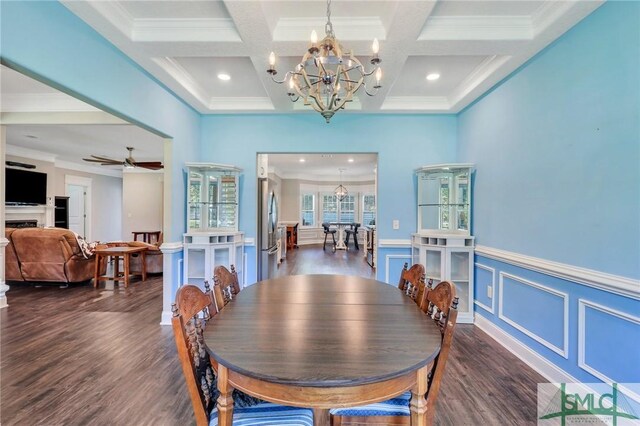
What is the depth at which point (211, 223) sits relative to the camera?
12.1ft

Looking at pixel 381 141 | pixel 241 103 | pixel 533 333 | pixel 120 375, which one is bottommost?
pixel 120 375

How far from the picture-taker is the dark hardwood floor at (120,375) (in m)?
1.77

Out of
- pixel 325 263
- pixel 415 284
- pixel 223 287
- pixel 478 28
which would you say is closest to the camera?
pixel 223 287

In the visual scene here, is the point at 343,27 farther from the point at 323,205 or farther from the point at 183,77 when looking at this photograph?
the point at 323,205

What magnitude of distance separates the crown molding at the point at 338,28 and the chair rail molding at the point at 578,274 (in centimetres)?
216

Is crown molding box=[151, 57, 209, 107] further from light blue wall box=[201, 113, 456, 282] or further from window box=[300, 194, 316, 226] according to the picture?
window box=[300, 194, 316, 226]

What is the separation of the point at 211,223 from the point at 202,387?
9.23ft

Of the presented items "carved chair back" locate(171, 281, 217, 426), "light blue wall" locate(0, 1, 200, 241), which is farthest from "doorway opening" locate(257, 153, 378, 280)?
"carved chair back" locate(171, 281, 217, 426)

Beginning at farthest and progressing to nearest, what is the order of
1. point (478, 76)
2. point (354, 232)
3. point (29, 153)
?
point (354, 232), point (29, 153), point (478, 76)

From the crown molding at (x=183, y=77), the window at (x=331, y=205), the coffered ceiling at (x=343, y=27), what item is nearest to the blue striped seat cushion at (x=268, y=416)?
the coffered ceiling at (x=343, y=27)

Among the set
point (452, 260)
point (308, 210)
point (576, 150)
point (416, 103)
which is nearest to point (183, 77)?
point (416, 103)

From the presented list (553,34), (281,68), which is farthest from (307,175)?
(553,34)

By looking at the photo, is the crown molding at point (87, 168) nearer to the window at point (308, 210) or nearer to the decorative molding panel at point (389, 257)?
the window at point (308, 210)

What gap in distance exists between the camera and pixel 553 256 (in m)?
2.13
